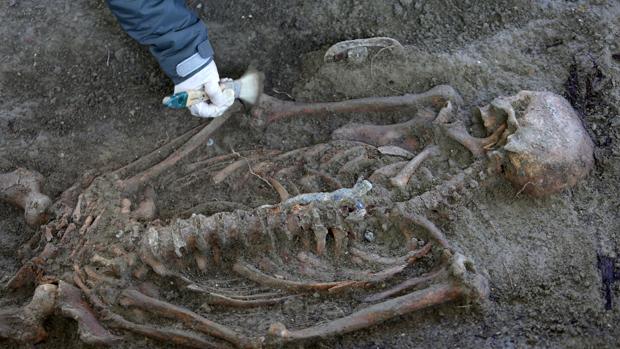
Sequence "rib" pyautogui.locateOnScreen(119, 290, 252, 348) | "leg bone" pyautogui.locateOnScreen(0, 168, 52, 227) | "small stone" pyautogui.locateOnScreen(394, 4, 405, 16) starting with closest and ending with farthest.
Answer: "rib" pyautogui.locateOnScreen(119, 290, 252, 348) → "leg bone" pyautogui.locateOnScreen(0, 168, 52, 227) → "small stone" pyautogui.locateOnScreen(394, 4, 405, 16)

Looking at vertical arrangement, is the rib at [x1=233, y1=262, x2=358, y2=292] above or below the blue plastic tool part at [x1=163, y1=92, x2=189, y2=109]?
below

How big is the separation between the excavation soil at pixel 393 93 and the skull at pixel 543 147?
0.17 m

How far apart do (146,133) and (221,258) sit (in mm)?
1314

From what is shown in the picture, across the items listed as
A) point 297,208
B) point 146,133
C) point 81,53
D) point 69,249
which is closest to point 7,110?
point 81,53

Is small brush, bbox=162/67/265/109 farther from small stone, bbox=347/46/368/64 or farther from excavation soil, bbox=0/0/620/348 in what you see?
small stone, bbox=347/46/368/64

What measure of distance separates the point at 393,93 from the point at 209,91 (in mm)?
1298

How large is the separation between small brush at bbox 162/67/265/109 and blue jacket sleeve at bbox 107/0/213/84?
15 cm

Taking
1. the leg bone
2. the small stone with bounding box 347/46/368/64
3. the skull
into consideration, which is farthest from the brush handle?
the skull

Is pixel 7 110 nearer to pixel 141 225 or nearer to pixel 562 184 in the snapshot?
pixel 141 225

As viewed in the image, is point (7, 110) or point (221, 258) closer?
point (221, 258)

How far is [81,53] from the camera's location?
208 inches

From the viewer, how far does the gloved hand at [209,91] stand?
4.62 metres

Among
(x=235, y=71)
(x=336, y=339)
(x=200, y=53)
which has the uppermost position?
(x=200, y=53)

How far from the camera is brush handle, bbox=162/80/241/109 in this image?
14.9 ft
